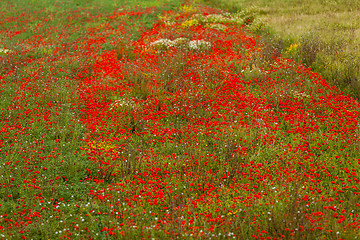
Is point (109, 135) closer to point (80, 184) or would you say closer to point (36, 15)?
point (80, 184)

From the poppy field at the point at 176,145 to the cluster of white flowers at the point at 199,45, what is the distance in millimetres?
110

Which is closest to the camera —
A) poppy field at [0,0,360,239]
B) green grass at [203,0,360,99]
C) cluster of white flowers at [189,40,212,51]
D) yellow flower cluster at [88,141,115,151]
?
poppy field at [0,0,360,239]

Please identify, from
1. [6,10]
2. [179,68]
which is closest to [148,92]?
[179,68]

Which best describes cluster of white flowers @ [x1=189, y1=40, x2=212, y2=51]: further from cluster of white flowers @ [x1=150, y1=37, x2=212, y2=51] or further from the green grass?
the green grass

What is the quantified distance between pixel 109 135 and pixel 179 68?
13.5ft

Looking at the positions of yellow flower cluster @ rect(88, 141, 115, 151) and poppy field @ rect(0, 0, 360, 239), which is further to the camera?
yellow flower cluster @ rect(88, 141, 115, 151)

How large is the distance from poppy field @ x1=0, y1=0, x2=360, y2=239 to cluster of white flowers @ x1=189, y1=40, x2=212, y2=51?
110mm

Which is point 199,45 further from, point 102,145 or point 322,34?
point 102,145

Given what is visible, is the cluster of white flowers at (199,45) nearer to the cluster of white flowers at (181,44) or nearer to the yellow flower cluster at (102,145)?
the cluster of white flowers at (181,44)

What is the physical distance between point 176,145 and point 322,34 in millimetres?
8813

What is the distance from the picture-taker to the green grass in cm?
909

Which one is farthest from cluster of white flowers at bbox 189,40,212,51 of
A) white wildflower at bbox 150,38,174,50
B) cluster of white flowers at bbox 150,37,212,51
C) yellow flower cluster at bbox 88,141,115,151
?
yellow flower cluster at bbox 88,141,115,151

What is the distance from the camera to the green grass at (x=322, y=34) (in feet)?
29.8

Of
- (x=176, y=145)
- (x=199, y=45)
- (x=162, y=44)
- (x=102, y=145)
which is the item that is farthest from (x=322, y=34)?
(x=102, y=145)
